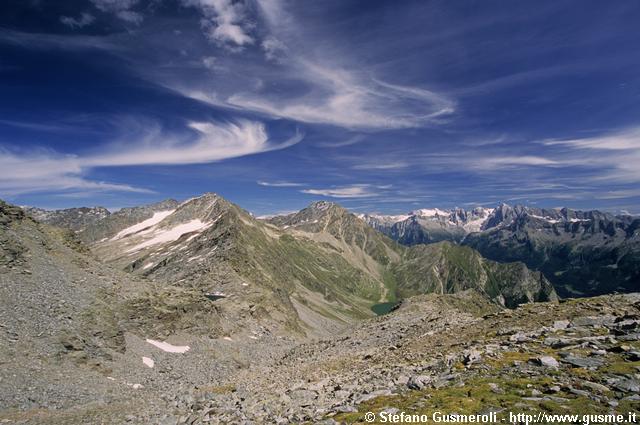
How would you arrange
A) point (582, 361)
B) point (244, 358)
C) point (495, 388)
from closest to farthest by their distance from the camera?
1. point (495, 388)
2. point (582, 361)
3. point (244, 358)

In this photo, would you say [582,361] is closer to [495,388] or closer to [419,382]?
[495,388]

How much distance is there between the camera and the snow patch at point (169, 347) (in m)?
72.4

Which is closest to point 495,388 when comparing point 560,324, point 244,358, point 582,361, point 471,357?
point 582,361

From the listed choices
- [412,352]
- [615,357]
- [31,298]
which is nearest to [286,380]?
[412,352]

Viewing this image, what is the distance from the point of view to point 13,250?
60000mm

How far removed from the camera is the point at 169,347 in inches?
2960

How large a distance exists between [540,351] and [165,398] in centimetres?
3845

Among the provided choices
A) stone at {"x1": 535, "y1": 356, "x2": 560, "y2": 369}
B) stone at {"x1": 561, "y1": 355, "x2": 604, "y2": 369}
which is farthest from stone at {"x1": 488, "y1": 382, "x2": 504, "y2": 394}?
stone at {"x1": 561, "y1": 355, "x2": 604, "y2": 369}

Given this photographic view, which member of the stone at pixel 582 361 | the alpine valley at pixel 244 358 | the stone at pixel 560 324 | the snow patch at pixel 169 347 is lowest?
the snow patch at pixel 169 347

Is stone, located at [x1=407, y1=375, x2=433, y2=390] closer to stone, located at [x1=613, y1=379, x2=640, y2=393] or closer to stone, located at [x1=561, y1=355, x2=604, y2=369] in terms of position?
stone, located at [x1=561, y1=355, x2=604, y2=369]

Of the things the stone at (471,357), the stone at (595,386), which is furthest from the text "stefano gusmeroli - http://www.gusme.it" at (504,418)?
the stone at (471,357)

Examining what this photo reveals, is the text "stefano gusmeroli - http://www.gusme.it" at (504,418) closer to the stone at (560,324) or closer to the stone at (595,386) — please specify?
the stone at (595,386)

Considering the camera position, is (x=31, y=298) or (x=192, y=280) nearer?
(x=31, y=298)

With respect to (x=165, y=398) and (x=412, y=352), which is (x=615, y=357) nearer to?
(x=412, y=352)
